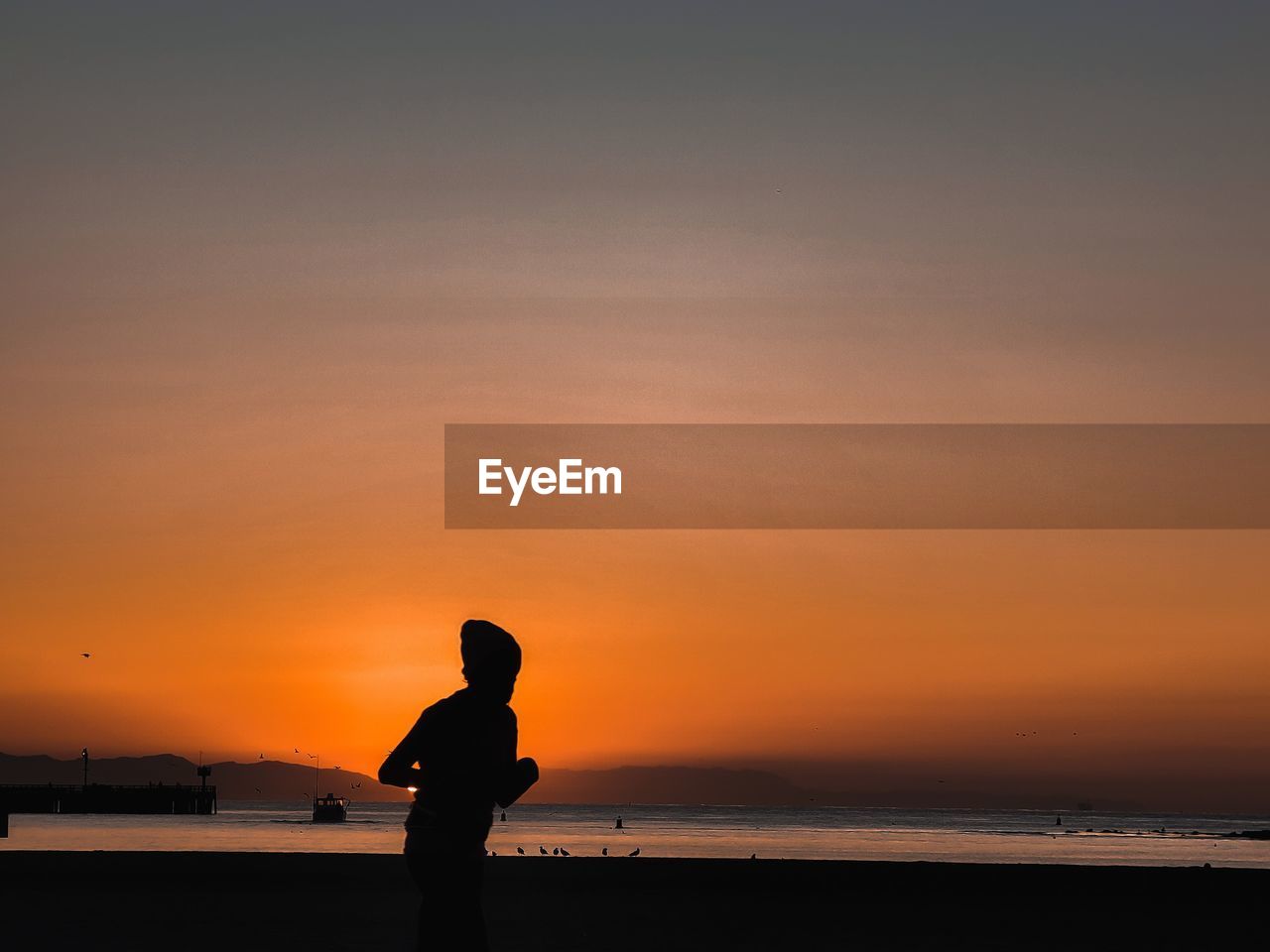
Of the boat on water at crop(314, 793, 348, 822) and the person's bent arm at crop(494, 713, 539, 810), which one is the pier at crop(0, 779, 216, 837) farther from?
the person's bent arm at crop(494, 713, 539, 810)

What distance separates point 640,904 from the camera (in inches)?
656

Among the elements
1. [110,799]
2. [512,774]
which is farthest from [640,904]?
[110,799]

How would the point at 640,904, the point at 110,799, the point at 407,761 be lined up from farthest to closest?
the point at 110,799 → the point at 640,904 → the point at 407,761

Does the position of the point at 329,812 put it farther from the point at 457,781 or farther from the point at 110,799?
the point at 457,781

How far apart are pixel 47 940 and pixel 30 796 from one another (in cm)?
15032

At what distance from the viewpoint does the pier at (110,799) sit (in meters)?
146

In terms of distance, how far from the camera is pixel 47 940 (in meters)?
11.5

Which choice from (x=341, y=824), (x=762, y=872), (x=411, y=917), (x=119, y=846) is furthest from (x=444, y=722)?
(x=341, y=824)

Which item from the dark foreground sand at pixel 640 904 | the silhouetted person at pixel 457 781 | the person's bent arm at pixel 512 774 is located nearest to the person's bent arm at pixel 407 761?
the silhouetted person at pixel 457 781

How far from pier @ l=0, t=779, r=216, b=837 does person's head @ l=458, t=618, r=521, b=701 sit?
486 ft

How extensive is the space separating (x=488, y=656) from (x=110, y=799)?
152339 mm

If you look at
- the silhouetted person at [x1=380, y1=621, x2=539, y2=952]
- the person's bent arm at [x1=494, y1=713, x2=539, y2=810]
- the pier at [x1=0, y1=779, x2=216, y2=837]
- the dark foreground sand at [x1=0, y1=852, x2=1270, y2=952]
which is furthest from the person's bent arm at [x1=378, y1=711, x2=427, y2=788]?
the pier at [x1=0, y1=779, x2=216, y2=837]

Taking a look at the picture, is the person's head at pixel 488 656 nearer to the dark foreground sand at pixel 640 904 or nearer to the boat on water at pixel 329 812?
the dark foreground sand at pixel 640 904

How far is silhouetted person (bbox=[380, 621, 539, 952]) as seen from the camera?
5285mm
